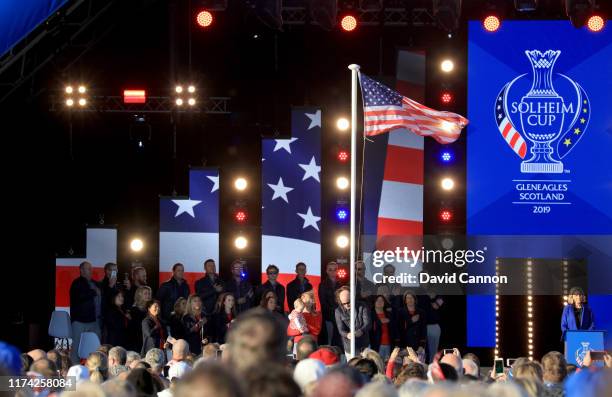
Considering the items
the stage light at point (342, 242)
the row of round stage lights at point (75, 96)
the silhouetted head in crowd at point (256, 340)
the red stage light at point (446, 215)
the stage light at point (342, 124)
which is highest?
the row of round stage lights at point (75, 96)

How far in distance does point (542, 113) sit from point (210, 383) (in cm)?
1724

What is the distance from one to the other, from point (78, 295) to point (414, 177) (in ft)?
19.0

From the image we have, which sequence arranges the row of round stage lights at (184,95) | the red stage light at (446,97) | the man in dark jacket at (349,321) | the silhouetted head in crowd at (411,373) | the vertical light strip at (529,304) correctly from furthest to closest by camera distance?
the red stage light at (446,97) → the row of round stage lights at (184,95) → the vertical light strip at (529,304) → the man in dark jacket at (349,321) → the silhouetted head in crowd at (411,373)

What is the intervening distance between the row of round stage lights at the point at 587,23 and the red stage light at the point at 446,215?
302cm

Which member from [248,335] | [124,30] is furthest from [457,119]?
[248,335]

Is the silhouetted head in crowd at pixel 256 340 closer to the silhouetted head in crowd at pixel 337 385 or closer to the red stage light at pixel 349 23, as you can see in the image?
the silhouetted head in crowd at pixel 337 385

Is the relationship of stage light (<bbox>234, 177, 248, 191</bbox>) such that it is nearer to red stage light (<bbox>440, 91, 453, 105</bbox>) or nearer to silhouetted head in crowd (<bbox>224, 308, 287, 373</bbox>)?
red stage light (<bbox>440, 91, 453, 105</bbox>)

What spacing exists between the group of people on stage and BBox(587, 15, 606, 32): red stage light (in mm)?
4967

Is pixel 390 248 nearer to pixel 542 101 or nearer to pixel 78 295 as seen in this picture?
pixel 542 101

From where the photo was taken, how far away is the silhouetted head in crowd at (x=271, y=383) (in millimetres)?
4566

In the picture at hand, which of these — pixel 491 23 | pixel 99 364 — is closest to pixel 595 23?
pixel 491 23

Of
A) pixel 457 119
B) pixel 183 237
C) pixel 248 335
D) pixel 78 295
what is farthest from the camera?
pixel 183 237

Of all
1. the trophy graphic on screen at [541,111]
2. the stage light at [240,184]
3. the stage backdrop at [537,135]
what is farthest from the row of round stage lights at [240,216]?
the trophy graphic on screen at [541,111]

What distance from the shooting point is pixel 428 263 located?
66.7 feet
